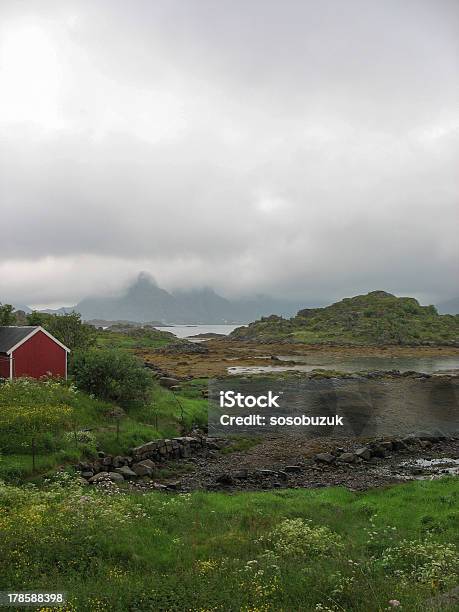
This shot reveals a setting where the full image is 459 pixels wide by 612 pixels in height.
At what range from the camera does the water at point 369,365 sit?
280 feet

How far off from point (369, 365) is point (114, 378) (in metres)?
65.7

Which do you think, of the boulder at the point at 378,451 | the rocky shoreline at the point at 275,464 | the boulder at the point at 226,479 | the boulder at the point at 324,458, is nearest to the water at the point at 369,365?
the rocky shoreline at the point at 275,464

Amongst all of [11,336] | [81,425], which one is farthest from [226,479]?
[11,336]

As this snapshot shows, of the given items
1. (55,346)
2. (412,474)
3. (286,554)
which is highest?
(55,346)

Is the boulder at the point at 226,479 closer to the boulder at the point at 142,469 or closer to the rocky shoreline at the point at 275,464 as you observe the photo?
the rocky shoreline at the point at 275,464

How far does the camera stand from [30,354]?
41688mm

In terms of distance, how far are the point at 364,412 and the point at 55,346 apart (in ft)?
95.6

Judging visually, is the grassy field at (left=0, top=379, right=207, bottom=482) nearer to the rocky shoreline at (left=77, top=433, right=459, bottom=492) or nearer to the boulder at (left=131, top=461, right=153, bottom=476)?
the rocky shoreline at (left=77, top=433, right=459, bottom=492)

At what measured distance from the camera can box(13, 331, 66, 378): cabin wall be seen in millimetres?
40969

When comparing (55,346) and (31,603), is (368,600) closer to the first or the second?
(31,603)

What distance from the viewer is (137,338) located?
15812 cm

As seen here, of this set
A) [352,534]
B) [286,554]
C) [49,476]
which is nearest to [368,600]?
[286,554]

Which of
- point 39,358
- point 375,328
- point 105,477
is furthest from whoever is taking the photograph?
point 375,328

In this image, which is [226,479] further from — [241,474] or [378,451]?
[378,451]
